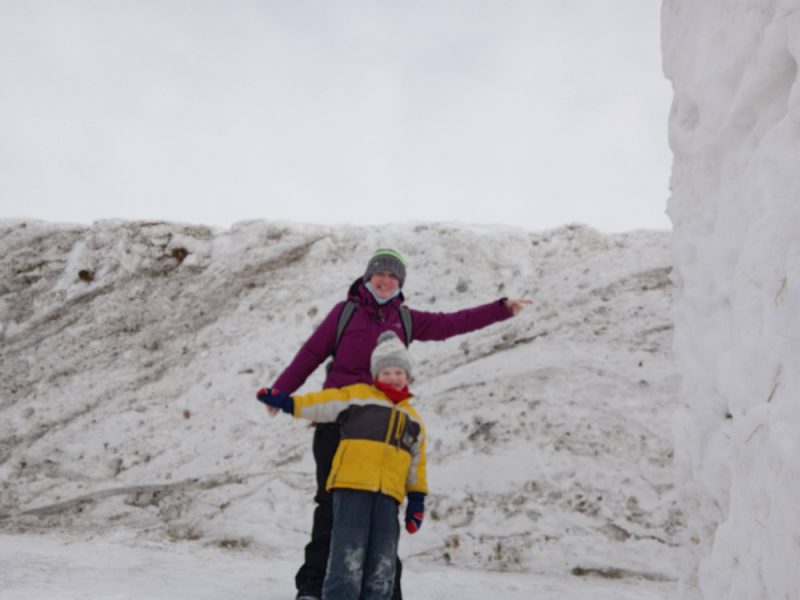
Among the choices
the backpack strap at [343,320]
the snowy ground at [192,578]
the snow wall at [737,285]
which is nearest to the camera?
the snow wall at [737,285]

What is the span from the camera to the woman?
149 inches

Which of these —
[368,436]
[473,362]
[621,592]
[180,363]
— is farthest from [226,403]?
[621,592]

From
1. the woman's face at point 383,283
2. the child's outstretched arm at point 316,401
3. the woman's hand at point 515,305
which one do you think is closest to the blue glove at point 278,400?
the child's outstretched arm at point 316,401

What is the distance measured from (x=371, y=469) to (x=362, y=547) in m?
0.40

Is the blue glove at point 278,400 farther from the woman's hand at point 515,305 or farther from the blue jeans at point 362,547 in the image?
the woman's hand at point 515,305

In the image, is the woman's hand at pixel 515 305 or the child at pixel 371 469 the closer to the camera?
the child at pixel 371 469

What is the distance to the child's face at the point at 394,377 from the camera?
12.2 feet

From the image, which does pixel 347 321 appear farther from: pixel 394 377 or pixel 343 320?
pixel 394 377

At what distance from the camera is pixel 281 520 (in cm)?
557

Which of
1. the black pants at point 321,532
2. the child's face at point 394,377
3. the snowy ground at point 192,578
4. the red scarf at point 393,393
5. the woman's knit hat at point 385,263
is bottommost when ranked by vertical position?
the snowy ground at point 192,578

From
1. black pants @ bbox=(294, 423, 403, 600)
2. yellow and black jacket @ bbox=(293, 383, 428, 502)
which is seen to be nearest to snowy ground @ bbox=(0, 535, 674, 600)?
black pants @ bbox=(294, 423, 403, 600)

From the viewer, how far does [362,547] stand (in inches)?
134

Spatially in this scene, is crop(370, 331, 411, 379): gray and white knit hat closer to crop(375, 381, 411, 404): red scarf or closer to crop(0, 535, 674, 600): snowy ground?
crop(375, 381, 411, 404): red scarf

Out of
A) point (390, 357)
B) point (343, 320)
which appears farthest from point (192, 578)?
point (390, 357)
